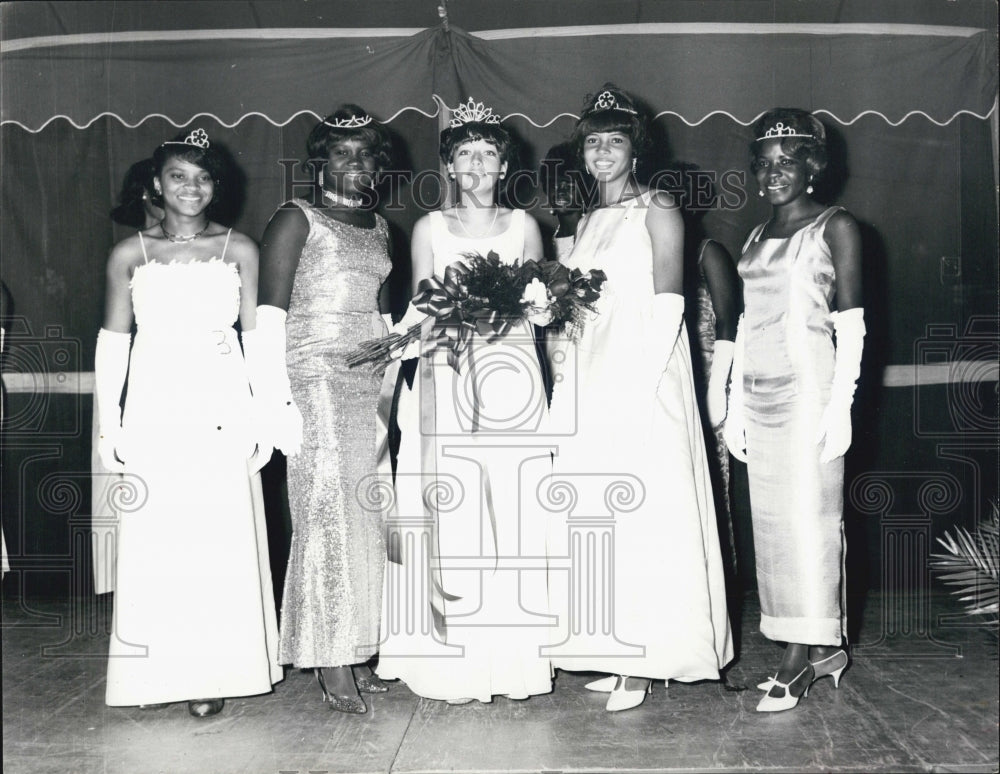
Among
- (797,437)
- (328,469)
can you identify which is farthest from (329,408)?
(797,437)

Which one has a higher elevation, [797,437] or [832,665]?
[797,437]

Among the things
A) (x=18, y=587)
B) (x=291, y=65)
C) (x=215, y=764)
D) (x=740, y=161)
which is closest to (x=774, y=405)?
(x=740, y=161)

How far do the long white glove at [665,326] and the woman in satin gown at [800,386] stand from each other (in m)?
0.40

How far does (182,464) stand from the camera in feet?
11.5

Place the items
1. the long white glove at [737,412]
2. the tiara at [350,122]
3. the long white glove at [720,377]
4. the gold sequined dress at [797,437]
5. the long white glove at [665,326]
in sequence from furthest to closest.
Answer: the long white glove at [720,377]
the long white glove at [737,412]
the tiara at [350,122]
the gold sequined dress at [797,437]
the long white glove at [665,326]

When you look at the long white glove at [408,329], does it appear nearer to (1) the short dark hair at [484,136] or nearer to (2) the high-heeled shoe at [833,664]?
(1) the short dark hair at [484,136]

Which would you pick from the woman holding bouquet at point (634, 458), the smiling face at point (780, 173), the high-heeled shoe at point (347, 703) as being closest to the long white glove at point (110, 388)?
the high-heeled shoe at point (347, 703)

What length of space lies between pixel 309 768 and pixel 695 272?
288cm

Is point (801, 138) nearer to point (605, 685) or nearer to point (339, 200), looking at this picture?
point (339, 200)

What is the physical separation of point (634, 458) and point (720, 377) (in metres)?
1.01

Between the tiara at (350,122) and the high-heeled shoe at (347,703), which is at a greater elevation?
the tiara at (350,122)

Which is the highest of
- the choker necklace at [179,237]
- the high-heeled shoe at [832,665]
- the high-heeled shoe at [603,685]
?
the choker necklace at [179,237]

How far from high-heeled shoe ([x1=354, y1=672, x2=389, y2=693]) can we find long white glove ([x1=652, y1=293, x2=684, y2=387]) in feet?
5.40

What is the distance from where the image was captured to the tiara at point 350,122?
11.9 ft
